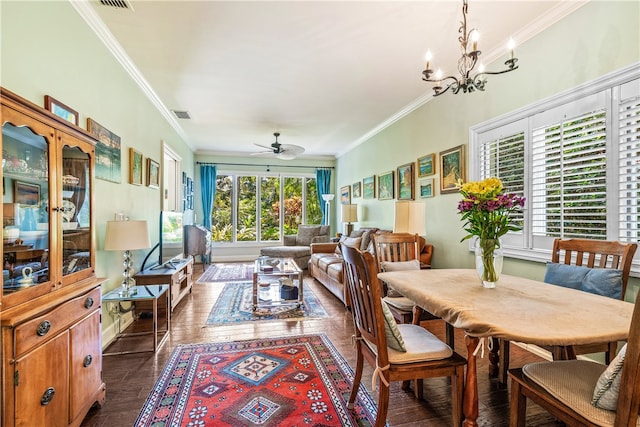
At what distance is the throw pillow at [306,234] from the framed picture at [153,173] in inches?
130

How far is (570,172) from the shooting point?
232 cm

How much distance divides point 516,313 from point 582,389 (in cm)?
34

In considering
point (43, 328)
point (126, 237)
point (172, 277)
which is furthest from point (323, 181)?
point (43, 328)

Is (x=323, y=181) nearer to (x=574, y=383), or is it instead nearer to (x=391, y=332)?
(x=391, y=332)

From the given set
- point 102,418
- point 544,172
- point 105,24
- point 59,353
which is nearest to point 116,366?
point 102,418

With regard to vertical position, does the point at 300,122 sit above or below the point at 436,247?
above

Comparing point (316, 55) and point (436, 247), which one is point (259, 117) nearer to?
point (316, 55)

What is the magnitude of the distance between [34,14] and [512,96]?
3686 millimetres

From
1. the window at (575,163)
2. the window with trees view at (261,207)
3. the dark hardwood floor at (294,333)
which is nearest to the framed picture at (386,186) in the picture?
the window at (575,163)

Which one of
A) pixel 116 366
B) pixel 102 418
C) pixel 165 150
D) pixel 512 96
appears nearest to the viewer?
pixel 102 418

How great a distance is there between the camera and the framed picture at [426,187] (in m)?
3.98

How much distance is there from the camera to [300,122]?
5.14 m

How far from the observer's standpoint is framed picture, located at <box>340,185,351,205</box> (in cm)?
715

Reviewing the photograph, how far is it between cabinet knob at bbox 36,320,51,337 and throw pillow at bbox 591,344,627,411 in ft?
7.28
